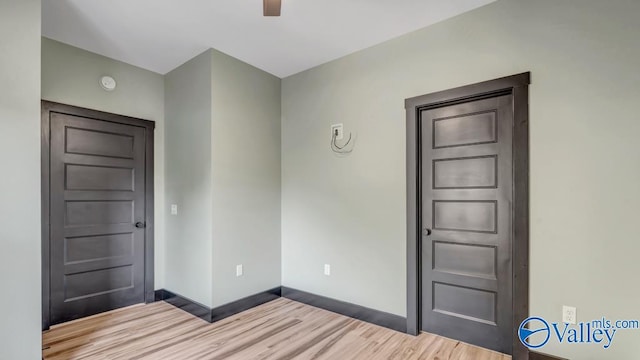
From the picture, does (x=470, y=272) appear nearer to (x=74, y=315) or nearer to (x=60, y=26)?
(x=74, y=315)

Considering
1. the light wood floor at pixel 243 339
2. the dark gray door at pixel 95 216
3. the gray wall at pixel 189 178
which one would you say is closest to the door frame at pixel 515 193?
the light wood floor at pixel 243 339

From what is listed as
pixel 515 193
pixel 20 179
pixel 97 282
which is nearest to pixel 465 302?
pixel 515 193

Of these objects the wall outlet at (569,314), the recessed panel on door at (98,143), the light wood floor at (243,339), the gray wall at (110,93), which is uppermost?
the gray wall at (110,93)

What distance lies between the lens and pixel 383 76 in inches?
111

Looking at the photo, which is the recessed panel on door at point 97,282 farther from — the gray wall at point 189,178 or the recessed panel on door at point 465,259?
the recessed panel on door at point 465,259

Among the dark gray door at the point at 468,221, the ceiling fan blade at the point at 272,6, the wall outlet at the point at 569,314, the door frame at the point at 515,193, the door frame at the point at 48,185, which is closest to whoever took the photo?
the ceiling fan blade at the point at 272,6

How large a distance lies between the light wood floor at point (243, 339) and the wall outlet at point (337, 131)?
6.00 ft

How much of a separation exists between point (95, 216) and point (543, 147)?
398 centimetres

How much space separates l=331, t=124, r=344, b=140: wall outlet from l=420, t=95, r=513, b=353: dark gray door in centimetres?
83

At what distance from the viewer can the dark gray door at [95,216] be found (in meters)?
2.81

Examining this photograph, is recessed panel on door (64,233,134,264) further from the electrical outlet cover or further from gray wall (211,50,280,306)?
the electrical outlet cover

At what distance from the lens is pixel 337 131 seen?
316cm

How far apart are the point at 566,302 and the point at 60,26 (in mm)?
4416

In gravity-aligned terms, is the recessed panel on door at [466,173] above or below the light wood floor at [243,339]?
above
